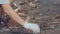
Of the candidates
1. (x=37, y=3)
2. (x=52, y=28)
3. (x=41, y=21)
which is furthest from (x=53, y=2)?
(x=52, y=28)

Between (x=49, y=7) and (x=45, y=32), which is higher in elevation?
(x=49, y=7)

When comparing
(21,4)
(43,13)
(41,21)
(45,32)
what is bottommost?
(45,32)

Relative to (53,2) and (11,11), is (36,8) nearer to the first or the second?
(53,2)

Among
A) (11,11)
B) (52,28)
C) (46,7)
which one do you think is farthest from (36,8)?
(11,11)

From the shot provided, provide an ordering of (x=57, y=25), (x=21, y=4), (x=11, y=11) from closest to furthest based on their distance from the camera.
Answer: (x=11, y=11)
(x=57, y=25)
(x=21, y=4)

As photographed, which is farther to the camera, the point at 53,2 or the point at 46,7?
the point at 53,2

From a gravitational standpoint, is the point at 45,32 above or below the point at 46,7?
below

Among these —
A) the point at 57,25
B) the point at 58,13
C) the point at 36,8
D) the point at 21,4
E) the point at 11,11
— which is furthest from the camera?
the point at 21,4

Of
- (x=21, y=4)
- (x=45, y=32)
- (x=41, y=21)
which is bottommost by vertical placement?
(x=45, y=32)

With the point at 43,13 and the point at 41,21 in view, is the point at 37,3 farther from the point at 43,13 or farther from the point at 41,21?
the point at 41,21
